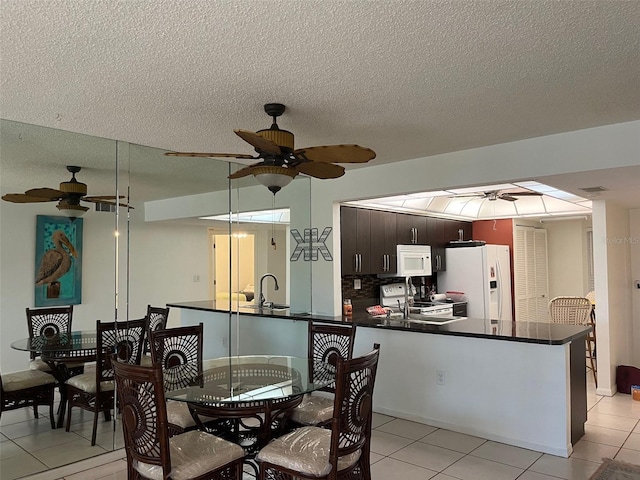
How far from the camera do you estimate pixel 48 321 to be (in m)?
3.45

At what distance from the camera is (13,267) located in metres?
3.22

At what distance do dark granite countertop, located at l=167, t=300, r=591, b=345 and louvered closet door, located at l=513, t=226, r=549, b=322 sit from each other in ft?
10.8

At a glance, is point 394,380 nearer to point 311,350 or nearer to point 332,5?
point 311,350

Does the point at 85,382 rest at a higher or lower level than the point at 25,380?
lower

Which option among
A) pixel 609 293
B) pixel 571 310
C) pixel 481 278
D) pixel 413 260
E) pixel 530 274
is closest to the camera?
pixel 609 293

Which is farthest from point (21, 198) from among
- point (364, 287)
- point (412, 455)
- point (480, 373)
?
point (364, 287)

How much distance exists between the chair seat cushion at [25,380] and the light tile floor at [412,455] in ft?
0.57

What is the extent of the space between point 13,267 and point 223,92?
6.30ft

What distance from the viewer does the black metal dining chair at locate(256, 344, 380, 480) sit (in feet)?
7.52

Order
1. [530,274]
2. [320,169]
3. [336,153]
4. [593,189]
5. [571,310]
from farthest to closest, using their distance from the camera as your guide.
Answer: [530,274] < [571,310] < [593,189] < [320,169] < [336,153]

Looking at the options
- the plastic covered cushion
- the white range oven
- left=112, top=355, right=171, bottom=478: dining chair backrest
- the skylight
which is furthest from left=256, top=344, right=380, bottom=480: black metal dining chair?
the white range oven

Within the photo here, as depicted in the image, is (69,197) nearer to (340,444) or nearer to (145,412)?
(145,412)

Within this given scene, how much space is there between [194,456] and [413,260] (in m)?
4.43

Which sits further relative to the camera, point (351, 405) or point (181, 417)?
point (181, 417)
